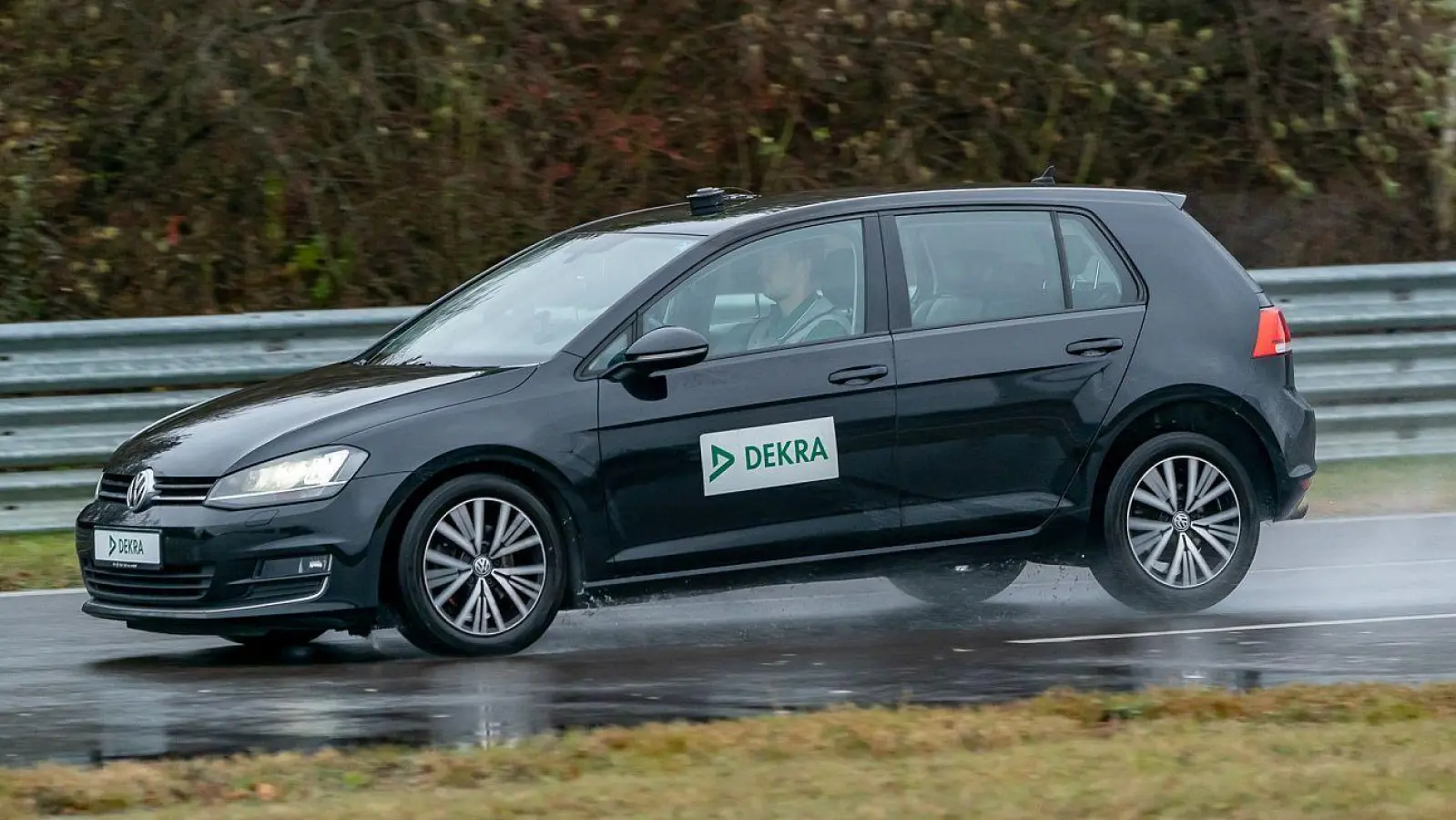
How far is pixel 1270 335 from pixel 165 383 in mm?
5361

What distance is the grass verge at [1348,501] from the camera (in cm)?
1016

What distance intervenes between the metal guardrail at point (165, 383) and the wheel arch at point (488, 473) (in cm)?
342

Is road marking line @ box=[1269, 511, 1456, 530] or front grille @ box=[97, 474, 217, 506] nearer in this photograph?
front grille @ box=[97, 474, 217, 506]

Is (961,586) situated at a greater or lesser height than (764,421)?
lesser

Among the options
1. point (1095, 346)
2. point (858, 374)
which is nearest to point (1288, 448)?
point (1095, 346)

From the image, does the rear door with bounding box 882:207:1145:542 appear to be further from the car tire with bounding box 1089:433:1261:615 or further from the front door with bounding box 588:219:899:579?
the car tire with bounding box 1089:433:1261:615

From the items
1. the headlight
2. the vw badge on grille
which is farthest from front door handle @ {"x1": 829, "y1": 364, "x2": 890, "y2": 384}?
the vw badge on grille

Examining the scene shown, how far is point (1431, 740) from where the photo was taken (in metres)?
5.89

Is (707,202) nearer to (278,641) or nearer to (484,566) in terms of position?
(484,566)

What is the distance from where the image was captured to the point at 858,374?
862 cm

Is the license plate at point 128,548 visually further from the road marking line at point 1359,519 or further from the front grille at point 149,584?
the road marking line at point 1359,519

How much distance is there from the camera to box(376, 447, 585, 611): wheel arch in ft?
26.0

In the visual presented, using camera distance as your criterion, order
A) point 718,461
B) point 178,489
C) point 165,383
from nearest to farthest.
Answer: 1. point 178,489
2. point 718,461
3. point 165,383

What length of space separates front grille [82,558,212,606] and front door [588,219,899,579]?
142cm
